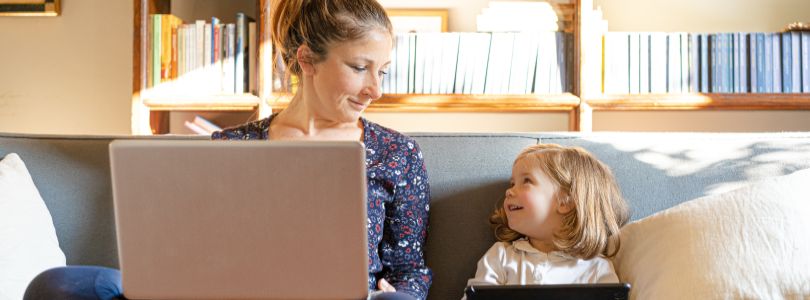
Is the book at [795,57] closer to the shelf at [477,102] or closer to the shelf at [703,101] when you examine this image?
the shelf at [703,101]

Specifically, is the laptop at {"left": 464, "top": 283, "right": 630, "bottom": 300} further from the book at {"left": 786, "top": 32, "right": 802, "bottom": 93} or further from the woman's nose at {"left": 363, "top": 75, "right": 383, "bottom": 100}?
the book at {"left": 786, "top": 32, "right": 802, "bottom": 93}

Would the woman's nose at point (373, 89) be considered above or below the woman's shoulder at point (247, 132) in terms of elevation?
above

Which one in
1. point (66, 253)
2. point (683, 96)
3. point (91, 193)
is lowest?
point (66, 253)

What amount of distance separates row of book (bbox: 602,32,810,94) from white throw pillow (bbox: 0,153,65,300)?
159 centimetres

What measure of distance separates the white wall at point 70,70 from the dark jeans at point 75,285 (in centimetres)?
190

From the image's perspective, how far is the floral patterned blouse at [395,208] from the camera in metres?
1.52

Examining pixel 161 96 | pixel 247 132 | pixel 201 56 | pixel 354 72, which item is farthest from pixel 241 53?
pixel 354 72

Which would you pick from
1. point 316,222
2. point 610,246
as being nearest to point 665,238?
point 610,246

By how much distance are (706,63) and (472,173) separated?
1121 mm

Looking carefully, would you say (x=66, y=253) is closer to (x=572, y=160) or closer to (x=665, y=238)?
(x=572, y=160)

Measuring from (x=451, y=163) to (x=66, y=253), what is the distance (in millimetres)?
807

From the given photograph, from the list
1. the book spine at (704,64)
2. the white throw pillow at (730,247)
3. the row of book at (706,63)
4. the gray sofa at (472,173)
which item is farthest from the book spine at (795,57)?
the white throw pillow at (730,247)

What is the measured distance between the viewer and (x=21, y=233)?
154 centimetres

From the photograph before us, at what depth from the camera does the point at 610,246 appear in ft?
4.96
